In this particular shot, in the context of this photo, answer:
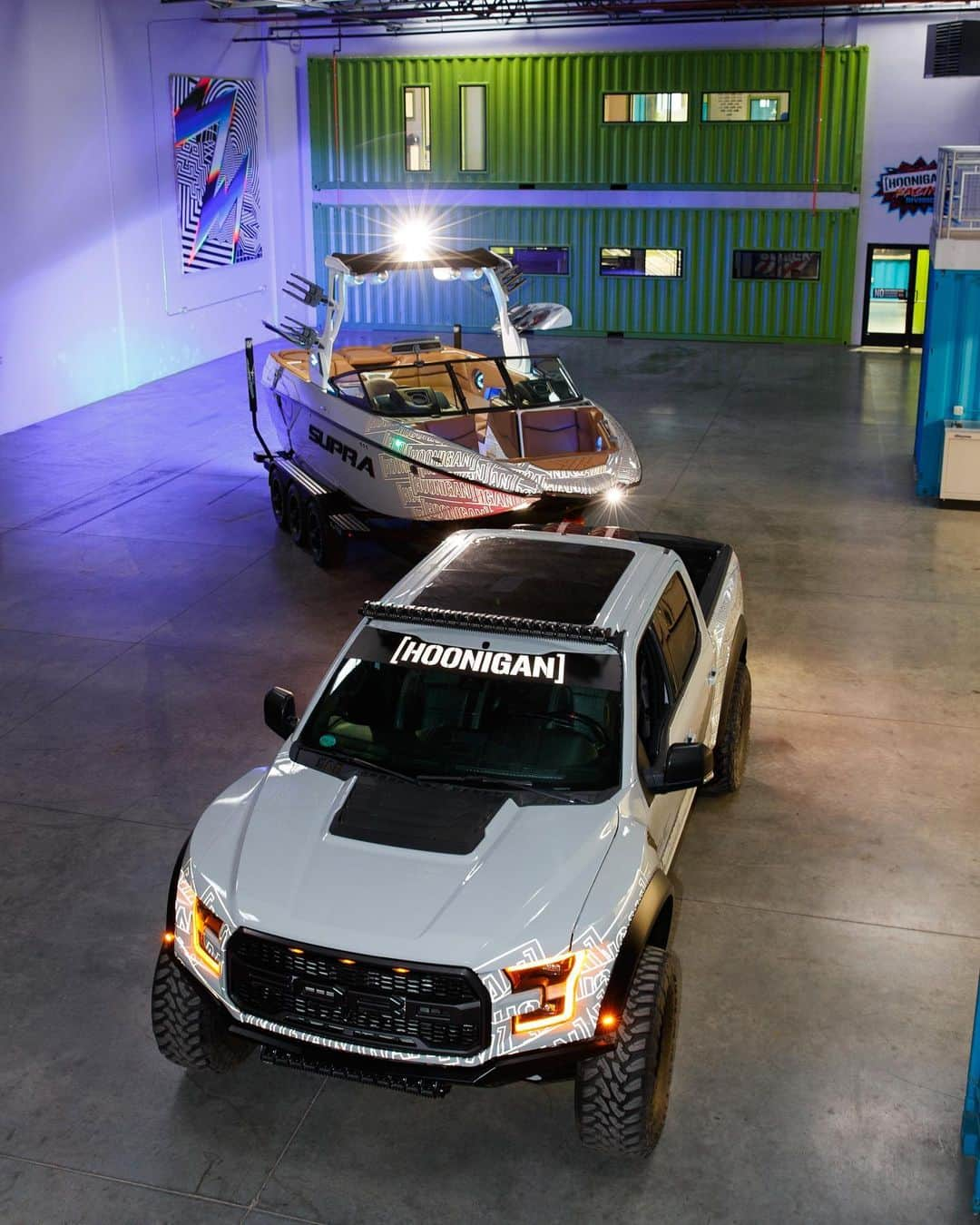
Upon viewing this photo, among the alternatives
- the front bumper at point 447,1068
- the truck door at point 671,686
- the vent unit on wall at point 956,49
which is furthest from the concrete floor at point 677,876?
the vent unit on wall at point 956,49

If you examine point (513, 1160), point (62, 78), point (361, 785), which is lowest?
point (513, 1160)

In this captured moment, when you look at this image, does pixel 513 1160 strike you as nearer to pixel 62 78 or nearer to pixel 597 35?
pixel 62 78

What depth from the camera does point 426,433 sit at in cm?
1046

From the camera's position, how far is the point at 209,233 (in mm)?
21297

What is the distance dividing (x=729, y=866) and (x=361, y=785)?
230 centimetres

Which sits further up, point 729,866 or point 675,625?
point 675,625

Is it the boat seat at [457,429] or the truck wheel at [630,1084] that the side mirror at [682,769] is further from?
the boat seat at [457,429]

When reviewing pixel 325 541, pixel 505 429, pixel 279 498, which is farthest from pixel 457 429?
pixel 279 498

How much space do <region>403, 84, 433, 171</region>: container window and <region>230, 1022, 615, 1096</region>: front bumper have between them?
21803mm

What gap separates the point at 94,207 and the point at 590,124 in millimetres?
8942

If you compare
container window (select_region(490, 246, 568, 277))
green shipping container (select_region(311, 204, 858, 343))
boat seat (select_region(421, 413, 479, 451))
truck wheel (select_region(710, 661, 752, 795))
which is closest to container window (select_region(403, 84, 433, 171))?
green shipping container (select_region(311, 204, 858, 343))

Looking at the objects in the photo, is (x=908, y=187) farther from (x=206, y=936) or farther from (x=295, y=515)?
(x=206, y=936)

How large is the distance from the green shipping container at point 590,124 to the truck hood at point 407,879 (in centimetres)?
1968

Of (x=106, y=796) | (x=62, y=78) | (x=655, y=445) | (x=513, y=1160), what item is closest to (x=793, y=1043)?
(x=513, y=1160)
